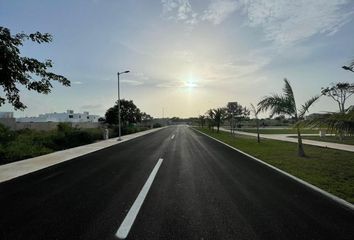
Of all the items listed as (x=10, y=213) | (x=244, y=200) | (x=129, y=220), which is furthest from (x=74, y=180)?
(x=244, y=200)

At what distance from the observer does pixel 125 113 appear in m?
64.8

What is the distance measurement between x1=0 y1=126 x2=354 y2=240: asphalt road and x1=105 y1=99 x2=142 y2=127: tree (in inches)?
2116

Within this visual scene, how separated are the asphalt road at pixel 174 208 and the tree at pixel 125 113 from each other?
176 ft

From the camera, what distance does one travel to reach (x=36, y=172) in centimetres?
995

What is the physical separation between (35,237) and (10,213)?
1615 millimetres

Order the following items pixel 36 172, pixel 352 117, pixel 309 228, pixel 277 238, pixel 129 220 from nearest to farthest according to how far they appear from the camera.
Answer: pixel 277 238
pixel 309 228
pixel 129 220
pixel 352 117
pixel 36 172

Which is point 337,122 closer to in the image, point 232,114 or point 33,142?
point 33,142

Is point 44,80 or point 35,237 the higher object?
point 44,80

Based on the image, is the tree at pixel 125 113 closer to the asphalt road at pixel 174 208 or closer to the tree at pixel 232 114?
the tree at pixel 232 114

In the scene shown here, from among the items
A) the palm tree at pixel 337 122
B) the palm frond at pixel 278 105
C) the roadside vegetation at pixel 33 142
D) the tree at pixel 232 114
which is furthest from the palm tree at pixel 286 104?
the tree at pixel 232 114

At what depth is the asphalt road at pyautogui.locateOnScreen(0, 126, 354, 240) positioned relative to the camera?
13.9ft

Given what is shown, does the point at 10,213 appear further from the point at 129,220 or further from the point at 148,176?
the point at 148,176

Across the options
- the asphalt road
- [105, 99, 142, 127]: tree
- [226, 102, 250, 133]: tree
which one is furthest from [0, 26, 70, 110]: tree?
[105, 99, 142, 127]: tree

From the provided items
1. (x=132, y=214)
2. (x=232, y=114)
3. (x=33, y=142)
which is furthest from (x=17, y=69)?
(x=232, y=114)
